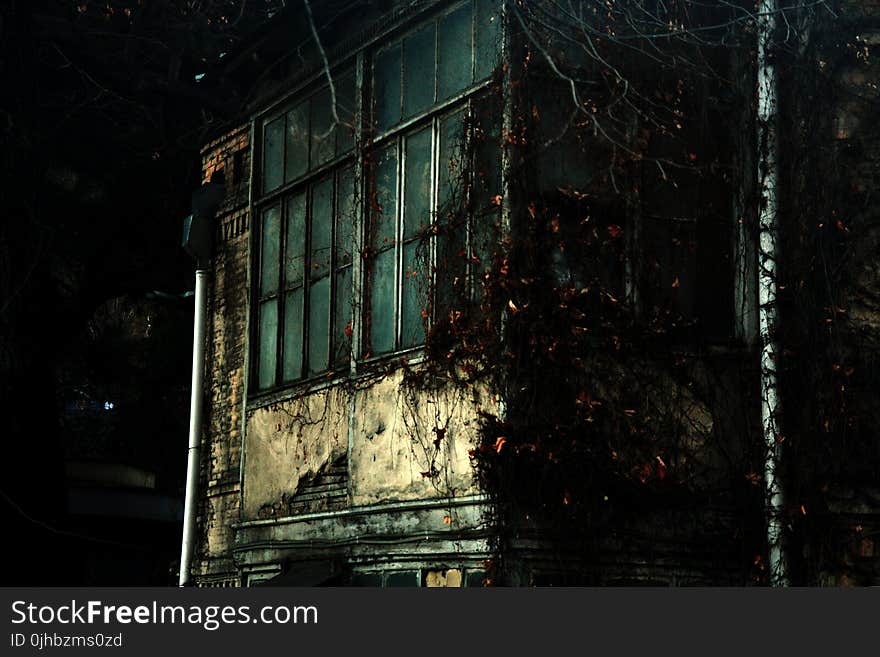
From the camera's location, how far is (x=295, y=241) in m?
12.4

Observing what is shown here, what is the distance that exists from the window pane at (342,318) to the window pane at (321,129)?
1.18m

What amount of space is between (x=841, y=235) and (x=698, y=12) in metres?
1.98

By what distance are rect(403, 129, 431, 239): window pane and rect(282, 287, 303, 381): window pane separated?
1.97m

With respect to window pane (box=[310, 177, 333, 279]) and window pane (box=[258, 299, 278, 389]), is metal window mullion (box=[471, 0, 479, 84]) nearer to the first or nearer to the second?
window pane (box=[310, 177, 333, 279])

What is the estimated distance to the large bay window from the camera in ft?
32.3

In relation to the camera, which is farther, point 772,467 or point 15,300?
point 15,300

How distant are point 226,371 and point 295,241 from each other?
2257 millimetres

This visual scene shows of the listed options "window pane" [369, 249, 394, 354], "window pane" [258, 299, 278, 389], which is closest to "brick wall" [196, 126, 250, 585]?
"window pane" [258, 299, 278, 389]

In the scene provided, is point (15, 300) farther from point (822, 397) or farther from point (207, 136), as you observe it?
point (822, 397)

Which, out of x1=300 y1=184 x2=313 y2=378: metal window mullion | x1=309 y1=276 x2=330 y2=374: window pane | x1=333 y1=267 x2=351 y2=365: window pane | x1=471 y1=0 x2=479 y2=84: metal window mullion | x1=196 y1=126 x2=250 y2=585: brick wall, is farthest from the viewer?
x1=196 y1=126 x2=250 y2=585: brick wall

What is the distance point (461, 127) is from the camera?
32.9 ft

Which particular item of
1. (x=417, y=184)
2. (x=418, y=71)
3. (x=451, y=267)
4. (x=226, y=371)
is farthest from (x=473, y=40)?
(x=226, y=371)
